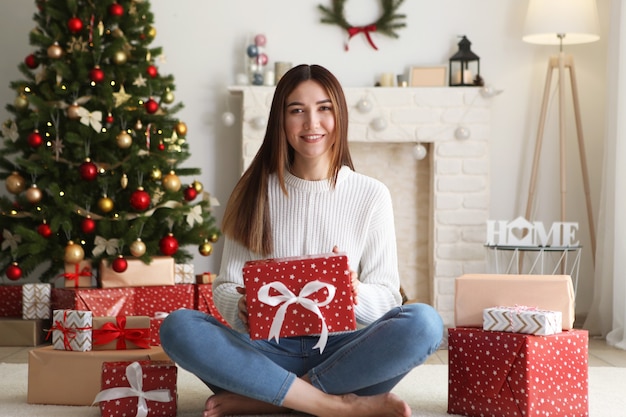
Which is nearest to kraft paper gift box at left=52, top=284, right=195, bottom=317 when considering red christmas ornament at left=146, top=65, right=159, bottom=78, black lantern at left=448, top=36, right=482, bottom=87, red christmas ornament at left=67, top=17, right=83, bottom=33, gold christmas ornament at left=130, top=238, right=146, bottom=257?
gold christmas ornament at left=130, top=238, right=146, bottom=257

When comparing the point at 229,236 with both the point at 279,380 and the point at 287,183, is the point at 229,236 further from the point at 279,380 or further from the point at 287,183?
the point at 279,380

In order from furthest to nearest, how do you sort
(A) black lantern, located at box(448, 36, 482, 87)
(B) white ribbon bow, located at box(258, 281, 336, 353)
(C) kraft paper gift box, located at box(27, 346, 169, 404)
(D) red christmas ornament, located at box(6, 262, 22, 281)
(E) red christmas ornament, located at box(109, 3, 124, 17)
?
(A) black lantern, located at box(448, 36, 482, 87) → (E) red christmas ornament, located at box(109, 3, 124, 17) → (D) red christmas ornament, located at box(6, 262, 22, 281) → (C) kraft paper gift box, located at box(27, 346, 169, 404) → (B) white ribbon bow, located at box(258, 281, 336, 353)

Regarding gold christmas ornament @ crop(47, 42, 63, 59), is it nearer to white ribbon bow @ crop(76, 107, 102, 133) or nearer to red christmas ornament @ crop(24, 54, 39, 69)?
red christmas ornament @ crop(24, 54, 39, 69)

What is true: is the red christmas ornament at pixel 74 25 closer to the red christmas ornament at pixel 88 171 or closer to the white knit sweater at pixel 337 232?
the red christmas ornament at pixel 88 171

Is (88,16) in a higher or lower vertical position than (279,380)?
higher

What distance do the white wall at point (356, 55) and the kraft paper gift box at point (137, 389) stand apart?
239 centimetres

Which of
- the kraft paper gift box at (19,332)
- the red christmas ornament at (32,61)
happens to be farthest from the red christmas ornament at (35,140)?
the kraft paper gift box at (19,332)

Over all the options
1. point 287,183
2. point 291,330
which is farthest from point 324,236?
point 291,330

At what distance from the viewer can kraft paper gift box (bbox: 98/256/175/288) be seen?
11.8 feet

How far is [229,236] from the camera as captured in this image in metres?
2.26

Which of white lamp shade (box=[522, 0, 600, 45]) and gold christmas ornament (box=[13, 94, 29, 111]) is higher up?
white lamp shade (box=[522, 0, 600, 45])

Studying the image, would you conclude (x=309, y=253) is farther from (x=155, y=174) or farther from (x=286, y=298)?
(x=155, y=174)

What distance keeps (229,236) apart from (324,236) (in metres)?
0.25

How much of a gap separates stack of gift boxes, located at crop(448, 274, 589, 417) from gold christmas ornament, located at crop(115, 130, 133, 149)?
1.87 m
